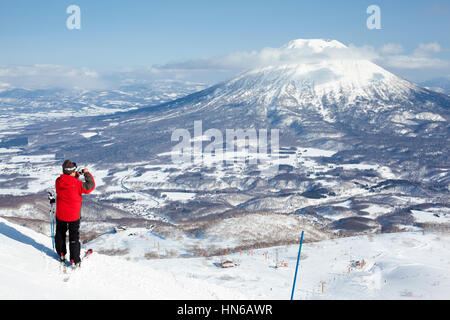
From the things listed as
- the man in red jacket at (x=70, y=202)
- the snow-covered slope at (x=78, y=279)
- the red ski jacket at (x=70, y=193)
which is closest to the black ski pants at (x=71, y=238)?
the man in red jacket at (x=70, y=202)

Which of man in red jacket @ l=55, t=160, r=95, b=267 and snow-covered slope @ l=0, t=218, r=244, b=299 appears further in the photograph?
man in red jacket @ l=55, t=160, r=95, b=267

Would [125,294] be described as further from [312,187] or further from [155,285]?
[312,187]

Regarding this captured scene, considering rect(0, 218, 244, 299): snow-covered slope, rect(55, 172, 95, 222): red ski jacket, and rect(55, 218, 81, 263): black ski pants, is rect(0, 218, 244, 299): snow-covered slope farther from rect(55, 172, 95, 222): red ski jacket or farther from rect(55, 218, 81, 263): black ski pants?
rect(55, 172, 95, 222): red ski jacket

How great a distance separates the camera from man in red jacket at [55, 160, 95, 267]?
1081cm

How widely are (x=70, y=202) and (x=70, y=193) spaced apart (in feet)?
0.86

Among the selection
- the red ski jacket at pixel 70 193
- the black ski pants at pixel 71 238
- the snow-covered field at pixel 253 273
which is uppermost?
the red ski jacket at pixel 70 193

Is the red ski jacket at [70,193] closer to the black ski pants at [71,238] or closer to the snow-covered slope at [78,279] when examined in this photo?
the black ski pants at [71,238]

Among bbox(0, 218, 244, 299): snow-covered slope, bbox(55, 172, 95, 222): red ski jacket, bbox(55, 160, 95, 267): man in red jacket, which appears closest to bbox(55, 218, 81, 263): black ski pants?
bbox(55, 160, 95, 267): man in red jacket

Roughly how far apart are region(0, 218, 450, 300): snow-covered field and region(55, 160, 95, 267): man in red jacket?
2.06 feet

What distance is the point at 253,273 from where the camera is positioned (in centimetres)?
2233

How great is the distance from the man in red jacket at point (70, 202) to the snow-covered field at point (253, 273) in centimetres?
63

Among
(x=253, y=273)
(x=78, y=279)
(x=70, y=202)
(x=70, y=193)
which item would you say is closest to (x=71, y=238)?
(x=70, y=202)

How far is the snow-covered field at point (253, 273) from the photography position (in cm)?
1048
